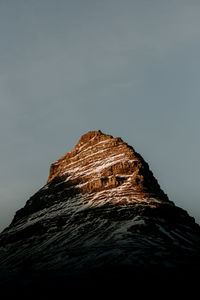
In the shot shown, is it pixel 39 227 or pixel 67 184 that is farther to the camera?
pixel 67 184

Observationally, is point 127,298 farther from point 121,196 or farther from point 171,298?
point 121,196

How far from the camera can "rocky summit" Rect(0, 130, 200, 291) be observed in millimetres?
24984

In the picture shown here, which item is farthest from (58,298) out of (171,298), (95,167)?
(95,167)

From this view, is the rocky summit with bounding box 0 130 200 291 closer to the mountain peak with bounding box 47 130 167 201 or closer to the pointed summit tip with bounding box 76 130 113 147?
the mountain peak with bounding box 47 130 167 201

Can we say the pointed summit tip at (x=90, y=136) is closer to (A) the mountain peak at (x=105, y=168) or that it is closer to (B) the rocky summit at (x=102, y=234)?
(A) the mountain peak at (x=105, y=168)

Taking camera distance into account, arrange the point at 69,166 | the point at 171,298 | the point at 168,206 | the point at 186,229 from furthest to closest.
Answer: the point at 69,166 → the point at 168,206 → the point at 186,229 → the point at 171,298

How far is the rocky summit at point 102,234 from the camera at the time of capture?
82.0 ft

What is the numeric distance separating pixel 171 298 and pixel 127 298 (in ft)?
10.4

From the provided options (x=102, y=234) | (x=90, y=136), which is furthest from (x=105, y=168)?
(x=102, y=234)

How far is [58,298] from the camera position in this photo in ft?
66.4

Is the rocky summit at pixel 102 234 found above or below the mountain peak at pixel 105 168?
below

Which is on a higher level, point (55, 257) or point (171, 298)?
point (55, 257)

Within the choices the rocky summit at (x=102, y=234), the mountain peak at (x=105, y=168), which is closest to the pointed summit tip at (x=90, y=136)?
the mountain peak at (x=105, y=168)

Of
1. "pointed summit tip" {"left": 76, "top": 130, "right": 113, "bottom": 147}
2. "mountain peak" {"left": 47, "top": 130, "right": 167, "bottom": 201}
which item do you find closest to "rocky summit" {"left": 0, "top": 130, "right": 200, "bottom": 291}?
Result: "mountain peak" {"left": 47, "top": 130, "right": 167, "bottom": 201}
